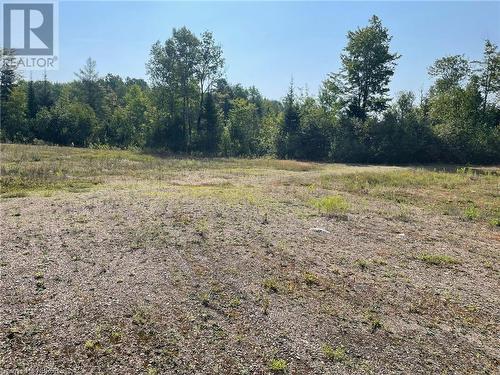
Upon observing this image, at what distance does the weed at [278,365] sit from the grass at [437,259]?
452cm

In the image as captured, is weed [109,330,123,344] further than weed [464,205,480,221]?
No

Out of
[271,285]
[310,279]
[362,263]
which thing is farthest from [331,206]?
[271,285]

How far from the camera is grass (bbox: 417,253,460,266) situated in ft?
25.0

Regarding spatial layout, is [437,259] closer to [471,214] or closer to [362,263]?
[362,263]

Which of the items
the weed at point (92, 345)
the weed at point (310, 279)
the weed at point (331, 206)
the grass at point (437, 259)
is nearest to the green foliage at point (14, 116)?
the weed at point (331, 206)

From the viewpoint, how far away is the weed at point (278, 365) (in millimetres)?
4227

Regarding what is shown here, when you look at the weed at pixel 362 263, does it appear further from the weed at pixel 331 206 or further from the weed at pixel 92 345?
the weed at pixel 92 345

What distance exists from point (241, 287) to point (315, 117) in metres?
34.5

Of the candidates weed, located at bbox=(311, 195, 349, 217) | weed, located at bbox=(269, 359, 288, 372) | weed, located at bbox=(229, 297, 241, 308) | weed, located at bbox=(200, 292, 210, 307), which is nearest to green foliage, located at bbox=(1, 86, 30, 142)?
weed, located at bbox=(311, 195, 349, 217)

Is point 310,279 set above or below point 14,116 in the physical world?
below

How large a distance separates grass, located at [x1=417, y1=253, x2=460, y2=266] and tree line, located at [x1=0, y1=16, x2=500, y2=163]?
1090 inches

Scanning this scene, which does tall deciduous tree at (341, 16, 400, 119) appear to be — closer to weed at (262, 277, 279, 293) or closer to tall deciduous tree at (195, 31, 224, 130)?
tall deciduous tree at (195, 31, 224, 130)

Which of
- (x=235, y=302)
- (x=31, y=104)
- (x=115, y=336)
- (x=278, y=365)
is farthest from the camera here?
(x=31, y=104)

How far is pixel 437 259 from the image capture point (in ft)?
25.4
